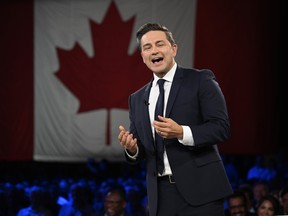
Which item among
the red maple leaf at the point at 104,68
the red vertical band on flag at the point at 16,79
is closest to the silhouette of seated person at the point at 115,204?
the red maple leaf at the point at 104,68

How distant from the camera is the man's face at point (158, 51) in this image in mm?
2258

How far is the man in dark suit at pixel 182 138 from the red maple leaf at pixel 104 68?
7.42m

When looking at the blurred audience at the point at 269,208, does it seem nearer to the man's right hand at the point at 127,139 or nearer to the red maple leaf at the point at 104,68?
the man's right hand at the point at 127,139

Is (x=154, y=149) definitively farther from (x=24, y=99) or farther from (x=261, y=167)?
(x=24, y=99)

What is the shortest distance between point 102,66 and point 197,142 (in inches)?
311

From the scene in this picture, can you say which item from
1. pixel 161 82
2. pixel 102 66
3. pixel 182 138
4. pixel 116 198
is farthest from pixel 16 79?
pixel 182 138

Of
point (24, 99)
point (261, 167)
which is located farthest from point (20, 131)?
point (261, 167)

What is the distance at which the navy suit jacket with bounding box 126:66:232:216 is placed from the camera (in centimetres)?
214

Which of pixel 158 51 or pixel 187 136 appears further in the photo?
pixel 158 51

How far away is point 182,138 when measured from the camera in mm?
2088

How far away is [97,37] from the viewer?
9.97 meters

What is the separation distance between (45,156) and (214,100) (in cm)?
828

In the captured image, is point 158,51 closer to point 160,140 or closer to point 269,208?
point 160,140

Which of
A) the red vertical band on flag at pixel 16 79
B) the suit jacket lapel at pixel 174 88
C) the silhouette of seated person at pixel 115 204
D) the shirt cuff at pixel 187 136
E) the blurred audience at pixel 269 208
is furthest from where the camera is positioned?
the red vertical band on flag at pixel 16 79
